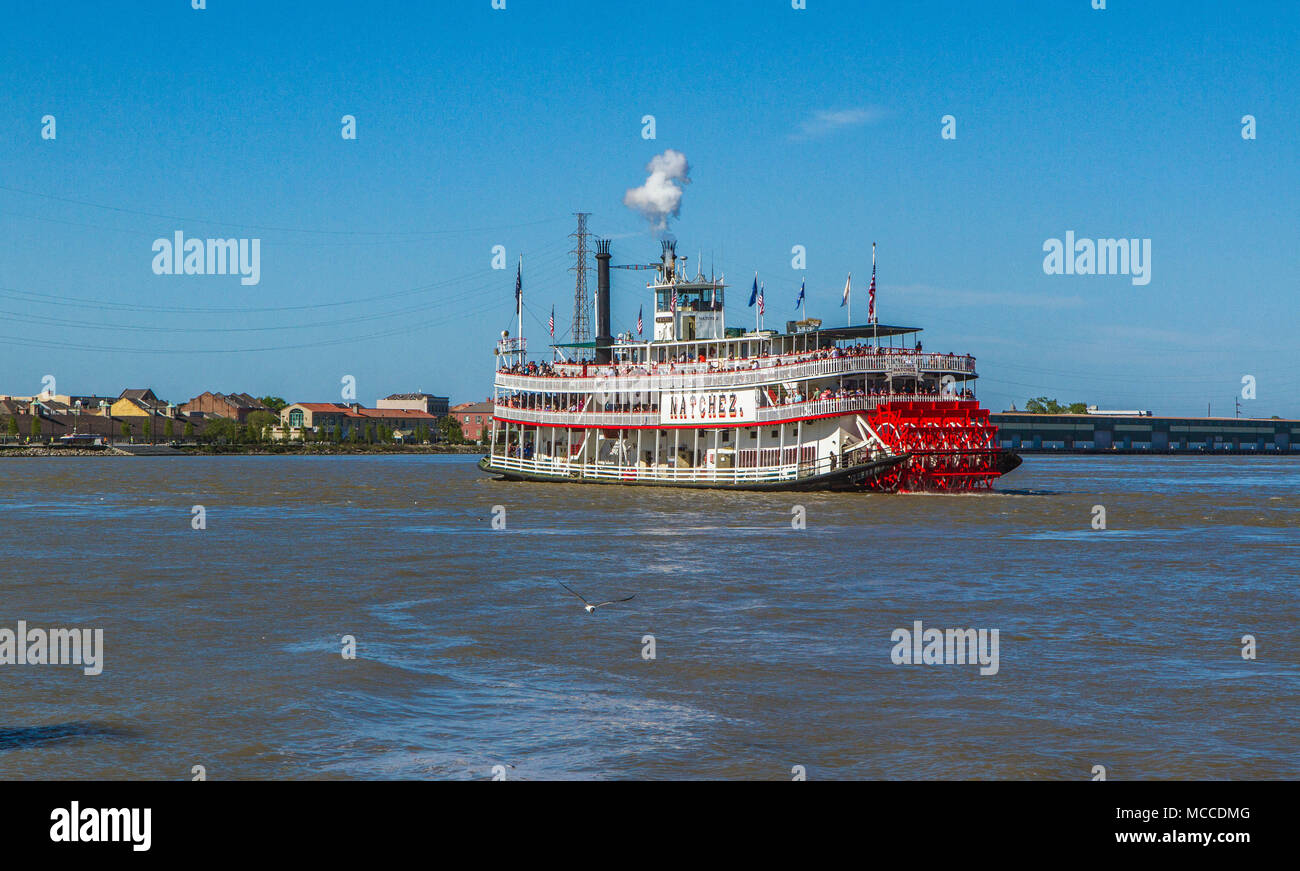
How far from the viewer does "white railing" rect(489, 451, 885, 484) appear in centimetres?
5197

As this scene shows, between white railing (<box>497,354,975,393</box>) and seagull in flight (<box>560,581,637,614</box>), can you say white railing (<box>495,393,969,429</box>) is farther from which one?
seagull in flight (<box>560,581,637,614</box>)

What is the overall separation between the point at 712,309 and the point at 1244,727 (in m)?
52.9

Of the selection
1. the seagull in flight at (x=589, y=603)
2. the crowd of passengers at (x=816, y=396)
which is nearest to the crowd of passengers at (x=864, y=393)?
the crowd of passengers at (x=816, y=396)

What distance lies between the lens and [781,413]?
5297 centimetres

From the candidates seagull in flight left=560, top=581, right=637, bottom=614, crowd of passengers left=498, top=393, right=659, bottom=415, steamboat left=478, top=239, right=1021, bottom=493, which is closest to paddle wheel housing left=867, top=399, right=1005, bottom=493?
steamboat left=478, top=239, right=1021, bottom=493

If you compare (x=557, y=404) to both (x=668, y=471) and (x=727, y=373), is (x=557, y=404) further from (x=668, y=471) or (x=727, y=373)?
(x=727, y=373)

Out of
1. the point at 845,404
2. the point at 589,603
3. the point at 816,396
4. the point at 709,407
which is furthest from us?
the point at 709,407

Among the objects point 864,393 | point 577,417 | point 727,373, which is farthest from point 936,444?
point 577,417

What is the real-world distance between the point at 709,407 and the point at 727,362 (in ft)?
7.53

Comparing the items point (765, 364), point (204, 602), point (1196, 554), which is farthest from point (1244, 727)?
point (765, 364)

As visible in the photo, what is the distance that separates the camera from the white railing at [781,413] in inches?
1980

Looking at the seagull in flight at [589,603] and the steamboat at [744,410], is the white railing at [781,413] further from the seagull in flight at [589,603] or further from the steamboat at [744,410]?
the seagull in flight at [589,603]

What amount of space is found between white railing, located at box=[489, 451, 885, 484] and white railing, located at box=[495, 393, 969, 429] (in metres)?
2.03

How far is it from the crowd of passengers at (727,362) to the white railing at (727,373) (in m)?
0.07
